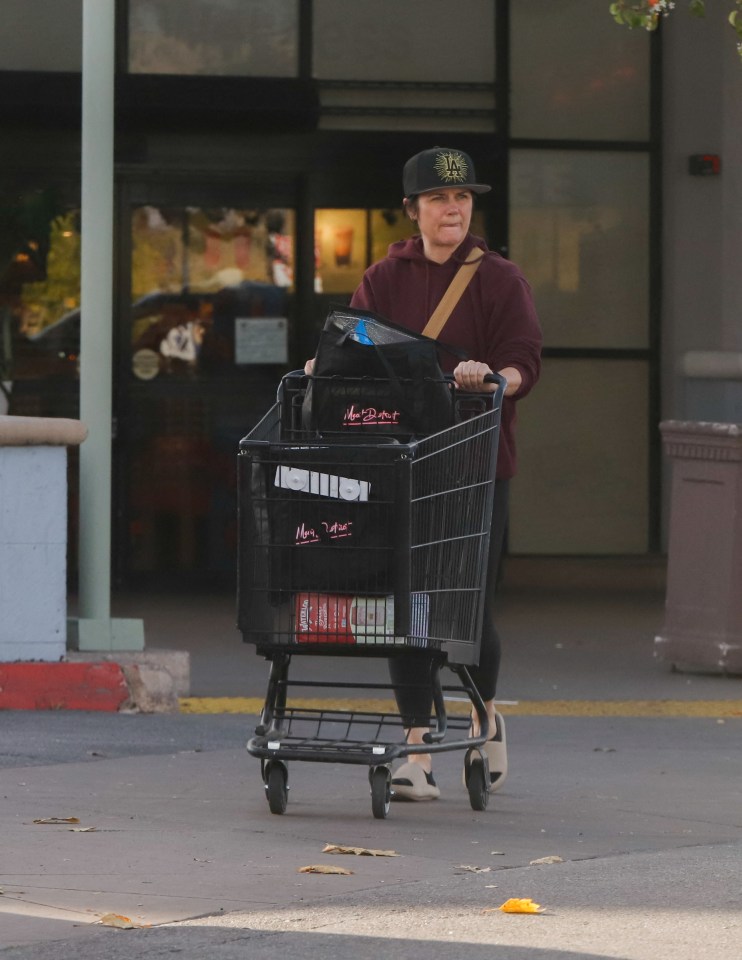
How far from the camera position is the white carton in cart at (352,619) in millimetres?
5926

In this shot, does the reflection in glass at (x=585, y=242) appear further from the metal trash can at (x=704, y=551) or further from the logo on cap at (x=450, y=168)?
the logo on cap at (x=450, y=168)

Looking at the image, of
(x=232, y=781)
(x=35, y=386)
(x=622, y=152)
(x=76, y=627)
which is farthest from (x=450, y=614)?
(x=622, y=152)

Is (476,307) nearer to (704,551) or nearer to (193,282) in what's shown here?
(704,551)

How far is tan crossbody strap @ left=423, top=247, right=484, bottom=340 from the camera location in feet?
21.5

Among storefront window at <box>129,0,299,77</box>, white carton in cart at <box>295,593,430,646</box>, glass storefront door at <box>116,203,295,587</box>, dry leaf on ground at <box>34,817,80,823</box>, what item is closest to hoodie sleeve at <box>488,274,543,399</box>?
white carton in cart at <box>295,593,430,646</box>

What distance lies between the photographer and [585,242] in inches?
535

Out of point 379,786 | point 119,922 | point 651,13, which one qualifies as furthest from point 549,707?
point 119,922

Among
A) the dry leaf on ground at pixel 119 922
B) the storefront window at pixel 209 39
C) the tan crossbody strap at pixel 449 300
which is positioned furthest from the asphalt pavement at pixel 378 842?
the storefront window at pixel 209 39

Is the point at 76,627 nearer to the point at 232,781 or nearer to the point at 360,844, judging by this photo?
the point at 232,781

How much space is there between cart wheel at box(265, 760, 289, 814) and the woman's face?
1708mm

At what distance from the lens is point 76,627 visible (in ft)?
28.0

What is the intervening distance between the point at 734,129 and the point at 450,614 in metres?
7.82

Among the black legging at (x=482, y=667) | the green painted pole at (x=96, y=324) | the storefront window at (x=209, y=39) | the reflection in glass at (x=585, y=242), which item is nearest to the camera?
the black legging at (x=482, y=667)

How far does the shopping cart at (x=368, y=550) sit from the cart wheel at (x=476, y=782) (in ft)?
0.68
